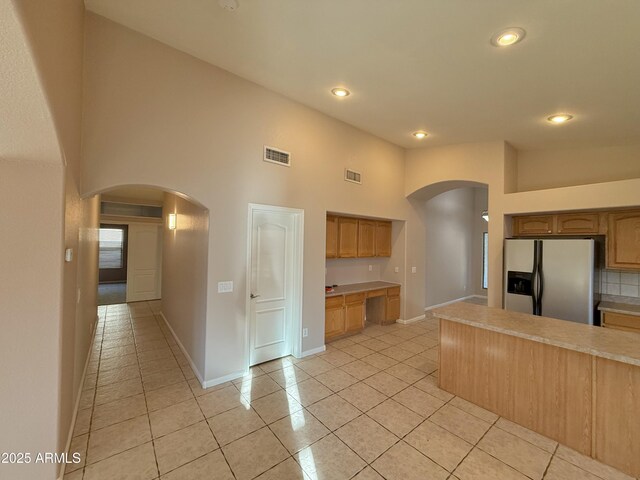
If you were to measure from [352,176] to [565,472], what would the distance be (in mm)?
4000

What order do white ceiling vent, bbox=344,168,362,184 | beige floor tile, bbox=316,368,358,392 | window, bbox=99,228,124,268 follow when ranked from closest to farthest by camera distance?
1. beige floor tile, bbox=316,368,358,392
2. white ceiling vent, bbox=344,168,362,184
3. window, bbox=99,228,124,268

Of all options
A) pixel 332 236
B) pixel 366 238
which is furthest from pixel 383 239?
pixel 332 236

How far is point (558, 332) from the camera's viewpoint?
244 centimetres

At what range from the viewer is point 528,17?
2.07 metres

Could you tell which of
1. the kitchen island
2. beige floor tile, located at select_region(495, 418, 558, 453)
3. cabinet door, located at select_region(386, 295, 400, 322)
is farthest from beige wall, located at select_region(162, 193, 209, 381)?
cabinet door, located at select_region(386, 295, 400, 322)

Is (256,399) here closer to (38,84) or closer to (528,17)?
(38,84)

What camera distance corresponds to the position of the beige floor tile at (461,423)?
2371 millimetres

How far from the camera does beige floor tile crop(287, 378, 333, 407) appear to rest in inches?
113

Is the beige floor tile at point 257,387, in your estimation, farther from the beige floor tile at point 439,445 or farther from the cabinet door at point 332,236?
the cabinet door at point 332,236

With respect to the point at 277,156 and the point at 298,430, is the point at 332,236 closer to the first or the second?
the point at 277,156

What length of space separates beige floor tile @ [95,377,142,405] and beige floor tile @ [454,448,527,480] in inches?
128

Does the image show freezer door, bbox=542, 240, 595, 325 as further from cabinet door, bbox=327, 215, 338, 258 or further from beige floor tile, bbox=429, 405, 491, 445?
cabinet door, bbox=327, 215, 338, 258

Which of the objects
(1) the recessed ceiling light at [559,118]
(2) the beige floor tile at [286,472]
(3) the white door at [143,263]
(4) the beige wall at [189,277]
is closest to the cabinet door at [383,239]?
(1) the recessed ceiling light at [559,118]

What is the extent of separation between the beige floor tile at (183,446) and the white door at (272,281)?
1177 millimetres
